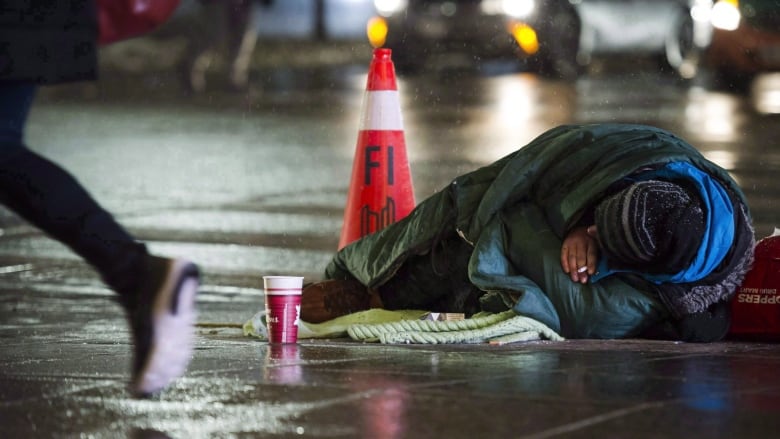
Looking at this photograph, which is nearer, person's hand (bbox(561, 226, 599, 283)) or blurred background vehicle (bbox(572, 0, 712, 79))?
person's hand (bbox(561, 226, 599, 283))

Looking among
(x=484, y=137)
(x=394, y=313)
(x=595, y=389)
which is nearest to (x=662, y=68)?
(x=484, y=137)

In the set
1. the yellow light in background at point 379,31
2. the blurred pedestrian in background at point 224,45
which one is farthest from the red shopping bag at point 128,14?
the blurred pedestrian in background at point 224,45

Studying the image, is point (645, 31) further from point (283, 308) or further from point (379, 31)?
point (283, 308)

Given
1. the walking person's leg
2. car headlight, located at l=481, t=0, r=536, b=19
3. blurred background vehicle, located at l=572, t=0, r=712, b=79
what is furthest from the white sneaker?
car headlight, located at l=481, t=0, r=536, b=19

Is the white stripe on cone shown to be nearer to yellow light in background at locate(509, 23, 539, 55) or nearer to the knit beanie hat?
the knit beanie hat

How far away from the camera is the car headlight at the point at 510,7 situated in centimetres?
1562

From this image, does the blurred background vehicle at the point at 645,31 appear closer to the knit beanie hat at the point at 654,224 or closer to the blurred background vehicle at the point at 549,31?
the blurred background vehicle at the point at 549,31

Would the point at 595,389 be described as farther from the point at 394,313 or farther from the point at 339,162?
the point at 339,162

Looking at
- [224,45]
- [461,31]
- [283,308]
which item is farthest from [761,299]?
[224,45]

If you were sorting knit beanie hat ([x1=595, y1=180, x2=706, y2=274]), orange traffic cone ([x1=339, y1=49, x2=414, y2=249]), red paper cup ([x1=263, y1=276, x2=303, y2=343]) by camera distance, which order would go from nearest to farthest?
knit beanie hat ([x1=595, y1=180, x2=706, y2=274]) → red paper cup ([x1=263, y1=276, x2=303, y2=343]) → orange traffic cone ([x1=339, y1=49, x2=414, y2=249])

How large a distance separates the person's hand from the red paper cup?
2.52ft

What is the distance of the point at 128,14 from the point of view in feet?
12.0

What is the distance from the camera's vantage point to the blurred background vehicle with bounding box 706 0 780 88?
1363 cm

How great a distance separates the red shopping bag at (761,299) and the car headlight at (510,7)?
11.2 m
